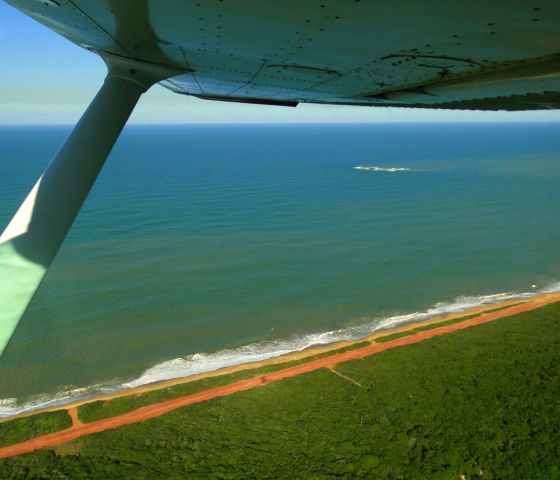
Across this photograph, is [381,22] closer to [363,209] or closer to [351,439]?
[351,439]

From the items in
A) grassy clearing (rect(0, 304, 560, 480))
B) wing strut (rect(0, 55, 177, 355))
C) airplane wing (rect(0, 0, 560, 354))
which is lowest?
grassy clearing (rect(0, 304, 560, 480))

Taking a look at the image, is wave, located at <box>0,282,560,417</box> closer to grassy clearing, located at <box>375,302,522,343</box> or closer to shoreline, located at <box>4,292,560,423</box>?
shoreline, located at <box>4,292,560,423</box>

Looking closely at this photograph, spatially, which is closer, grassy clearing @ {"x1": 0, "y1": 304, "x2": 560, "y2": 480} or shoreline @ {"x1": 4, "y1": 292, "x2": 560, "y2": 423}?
grassy clearing @ {"x1": 0, "y1": 304, "x2": 560, "y2": 480}

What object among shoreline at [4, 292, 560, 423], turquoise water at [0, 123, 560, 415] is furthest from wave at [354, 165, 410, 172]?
shoreline at [4, 292, 560, 423]

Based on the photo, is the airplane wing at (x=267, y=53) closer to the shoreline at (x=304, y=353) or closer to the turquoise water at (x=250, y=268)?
the shoreline at (x=304, y=353)

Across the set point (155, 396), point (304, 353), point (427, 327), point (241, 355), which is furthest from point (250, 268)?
point (155, 396)

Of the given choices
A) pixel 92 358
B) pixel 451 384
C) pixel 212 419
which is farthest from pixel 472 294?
pixel 92 358
